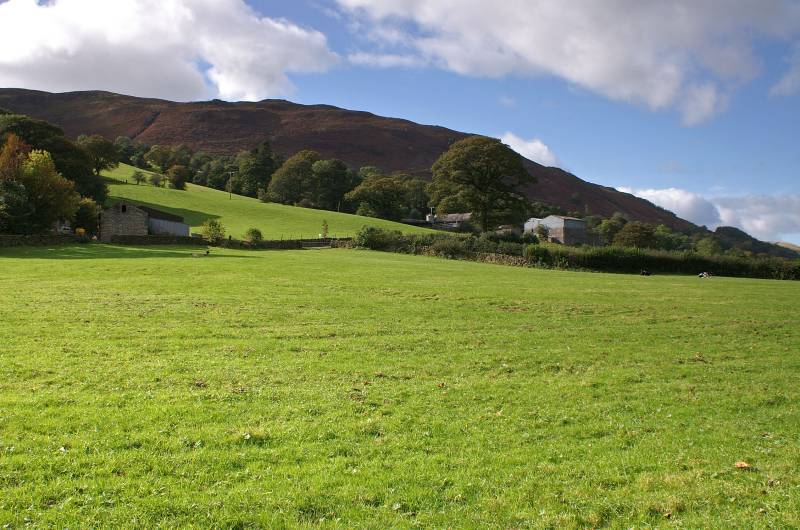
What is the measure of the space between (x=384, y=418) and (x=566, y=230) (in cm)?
11725

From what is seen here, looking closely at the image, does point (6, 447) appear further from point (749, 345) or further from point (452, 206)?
point (452, 206)

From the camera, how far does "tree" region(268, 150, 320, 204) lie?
428 feet

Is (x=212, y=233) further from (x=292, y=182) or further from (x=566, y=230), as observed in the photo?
(x=566, y=230)

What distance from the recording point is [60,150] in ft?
266

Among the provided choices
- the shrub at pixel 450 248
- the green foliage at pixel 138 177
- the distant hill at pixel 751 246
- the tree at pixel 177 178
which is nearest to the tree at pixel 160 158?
the green foliage at pixel 138 177

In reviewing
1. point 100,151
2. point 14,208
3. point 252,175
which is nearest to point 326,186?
point 252,175

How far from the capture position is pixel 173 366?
1209cm

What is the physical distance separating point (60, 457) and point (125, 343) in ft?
25.1

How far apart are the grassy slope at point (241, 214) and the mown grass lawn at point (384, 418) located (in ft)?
219

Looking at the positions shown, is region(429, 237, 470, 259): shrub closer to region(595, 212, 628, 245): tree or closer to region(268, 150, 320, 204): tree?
region(268, 150, 320, 204): tree

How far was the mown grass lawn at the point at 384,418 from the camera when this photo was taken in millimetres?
6223

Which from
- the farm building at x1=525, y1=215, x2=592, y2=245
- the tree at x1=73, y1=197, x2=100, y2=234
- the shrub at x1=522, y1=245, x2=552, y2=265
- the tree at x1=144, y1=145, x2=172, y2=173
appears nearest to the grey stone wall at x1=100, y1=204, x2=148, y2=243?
the tree at x1=73, y1=197, x2=100, y2=234

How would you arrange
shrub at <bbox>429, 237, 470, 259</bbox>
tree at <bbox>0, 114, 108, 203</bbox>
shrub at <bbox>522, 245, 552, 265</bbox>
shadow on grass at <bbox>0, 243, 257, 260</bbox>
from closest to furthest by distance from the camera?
shadow on grass at <bbox>0, 243, 257, 260</bbox>, shrub at <bbox>522, 245, 552, 265</bbox>, shrub at <bbox>429, 237, 470, 259</bbox>, tree at <bbox>0, 114, 108, 203</bbox>

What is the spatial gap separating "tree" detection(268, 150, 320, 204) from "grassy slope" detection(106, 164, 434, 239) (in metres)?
13.3
